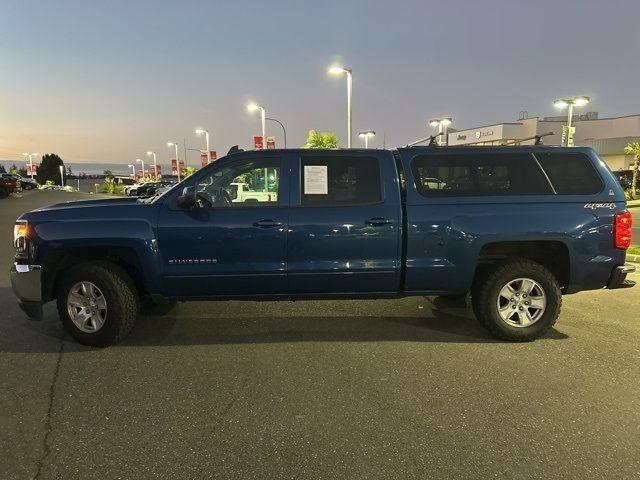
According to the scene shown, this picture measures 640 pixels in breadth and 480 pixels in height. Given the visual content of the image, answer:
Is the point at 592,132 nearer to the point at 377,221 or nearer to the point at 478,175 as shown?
the point at 478,175

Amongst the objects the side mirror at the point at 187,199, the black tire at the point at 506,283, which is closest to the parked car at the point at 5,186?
the side mirror at the point at 187,199

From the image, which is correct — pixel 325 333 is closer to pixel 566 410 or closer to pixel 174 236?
pixel 174 236

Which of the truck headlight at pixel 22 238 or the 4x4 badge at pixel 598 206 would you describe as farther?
A: the 4x4 badge at pixel 598 206

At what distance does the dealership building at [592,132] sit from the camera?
6141cm

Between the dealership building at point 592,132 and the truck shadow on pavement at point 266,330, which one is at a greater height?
the dealership building at point 592,132

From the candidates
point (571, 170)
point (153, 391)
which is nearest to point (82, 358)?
point (153, 391)

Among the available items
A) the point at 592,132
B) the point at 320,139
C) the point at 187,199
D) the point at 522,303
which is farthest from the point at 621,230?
the point at 592,132

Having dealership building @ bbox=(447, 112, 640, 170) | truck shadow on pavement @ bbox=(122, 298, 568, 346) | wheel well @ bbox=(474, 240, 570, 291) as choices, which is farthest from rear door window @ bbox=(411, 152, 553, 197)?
dealership building @ bbox=(447, 112, 640, 170)

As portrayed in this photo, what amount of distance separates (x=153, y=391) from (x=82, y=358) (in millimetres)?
1131

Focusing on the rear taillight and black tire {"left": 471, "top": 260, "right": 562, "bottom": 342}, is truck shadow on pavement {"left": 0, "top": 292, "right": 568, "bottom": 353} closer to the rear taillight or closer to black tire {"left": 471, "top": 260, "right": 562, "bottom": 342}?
black tire {"left": 471, "top": 260, "right": 562, "bottom": 342}

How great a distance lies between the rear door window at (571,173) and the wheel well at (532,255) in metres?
0.56

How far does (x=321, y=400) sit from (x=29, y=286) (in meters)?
3.05

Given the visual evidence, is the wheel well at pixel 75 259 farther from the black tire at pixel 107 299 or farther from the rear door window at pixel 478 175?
the rear door window at pixel 478 175

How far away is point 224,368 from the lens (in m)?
4.37
